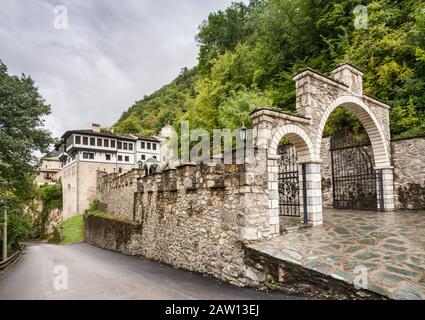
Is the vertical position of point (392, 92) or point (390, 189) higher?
point (392, 92)

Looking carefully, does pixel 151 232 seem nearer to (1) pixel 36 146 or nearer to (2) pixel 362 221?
(2) pixel 362 221

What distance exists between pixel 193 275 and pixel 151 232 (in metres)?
4.02

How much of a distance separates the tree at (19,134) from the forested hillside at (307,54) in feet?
34.5

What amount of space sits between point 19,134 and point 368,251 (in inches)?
619

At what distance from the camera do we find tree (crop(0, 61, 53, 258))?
12324 mm

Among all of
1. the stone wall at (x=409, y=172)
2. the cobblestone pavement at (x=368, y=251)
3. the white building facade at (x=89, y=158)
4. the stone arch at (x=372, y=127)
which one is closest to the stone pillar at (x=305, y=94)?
the stone arch at (x=372, y=127)

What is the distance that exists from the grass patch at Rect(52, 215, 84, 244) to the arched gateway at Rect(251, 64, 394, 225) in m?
23.0

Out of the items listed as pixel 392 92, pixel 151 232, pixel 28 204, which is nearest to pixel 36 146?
pixel 151 232

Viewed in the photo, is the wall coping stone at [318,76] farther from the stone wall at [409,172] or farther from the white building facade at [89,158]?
the white building facade at [89,158]

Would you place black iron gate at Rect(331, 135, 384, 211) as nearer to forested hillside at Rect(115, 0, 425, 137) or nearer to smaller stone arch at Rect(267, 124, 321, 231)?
forested hillside at Rect(115, 0, 425, 137)

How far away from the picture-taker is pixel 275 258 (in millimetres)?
4844

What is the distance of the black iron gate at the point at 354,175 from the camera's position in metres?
10.2
